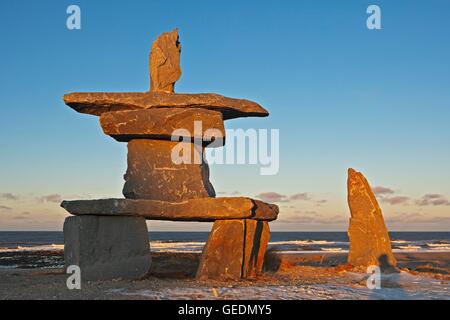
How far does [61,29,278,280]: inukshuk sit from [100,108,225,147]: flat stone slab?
0.07ft

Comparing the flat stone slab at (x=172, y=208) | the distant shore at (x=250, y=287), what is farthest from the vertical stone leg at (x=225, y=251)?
the distant shore at (x=250, y=287)

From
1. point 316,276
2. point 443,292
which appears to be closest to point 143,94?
point 316,276

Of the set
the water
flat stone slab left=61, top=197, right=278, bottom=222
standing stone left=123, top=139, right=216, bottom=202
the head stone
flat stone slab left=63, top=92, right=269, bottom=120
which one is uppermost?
the head stone

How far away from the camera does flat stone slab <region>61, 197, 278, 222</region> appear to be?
1141 cm

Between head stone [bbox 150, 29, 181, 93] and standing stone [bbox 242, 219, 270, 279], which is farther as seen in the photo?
head stone [bbox 150, 29, 181, 93]

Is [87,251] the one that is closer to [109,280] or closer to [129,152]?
[109,280]

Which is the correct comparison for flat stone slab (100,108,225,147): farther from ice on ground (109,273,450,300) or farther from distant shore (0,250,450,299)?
ice on ground (109,273,450,300)

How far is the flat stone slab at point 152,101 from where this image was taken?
483 inches

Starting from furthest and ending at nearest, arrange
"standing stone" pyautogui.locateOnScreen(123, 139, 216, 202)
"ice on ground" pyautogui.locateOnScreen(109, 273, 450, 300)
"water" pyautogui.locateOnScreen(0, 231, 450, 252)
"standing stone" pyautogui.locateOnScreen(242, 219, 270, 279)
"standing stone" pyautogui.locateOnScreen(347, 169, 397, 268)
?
1. "water" pyautogui.locateOnScreen(0, 231, 450, 252)
2. "standing stone" pyautogui.locateOnScreen(347, 169, 397, 268)
3. "standing stone" pyautogui.locateOnScreen(123, 139, 216, 202)
4. "standing stone" pyautogui.locateOnScreen(242, 219, 270, 279)
5. "ice on ground" pyautogui.locateOnScreen(109, 273, 450, 300)

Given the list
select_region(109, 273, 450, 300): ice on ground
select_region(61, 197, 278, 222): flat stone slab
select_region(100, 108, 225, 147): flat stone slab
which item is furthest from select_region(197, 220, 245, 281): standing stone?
select_region(100, 108, 225, 147): flat stone slab

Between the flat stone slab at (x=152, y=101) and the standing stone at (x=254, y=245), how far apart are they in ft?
8.48

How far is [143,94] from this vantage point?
493 inches

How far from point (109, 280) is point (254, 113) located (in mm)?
4794

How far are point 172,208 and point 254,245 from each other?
2.17 m
